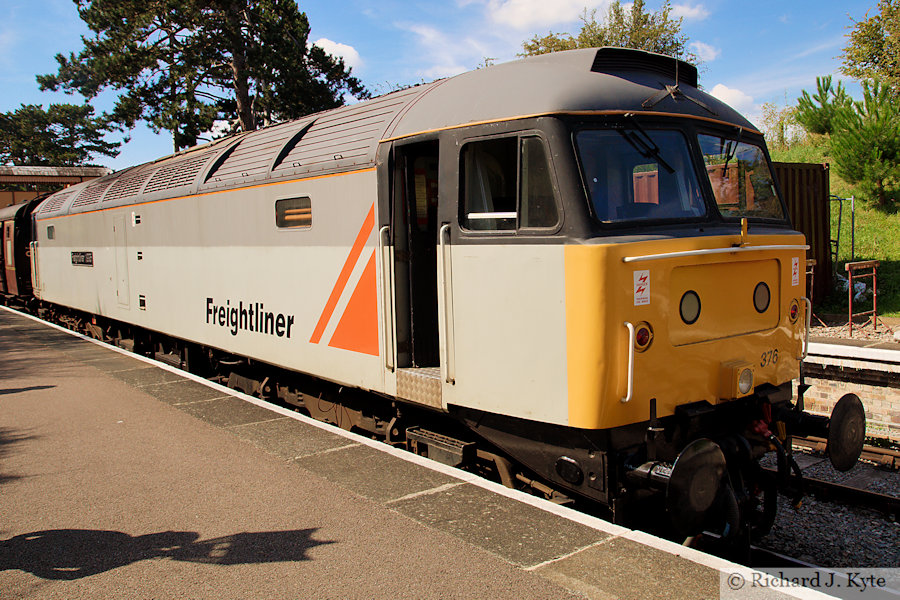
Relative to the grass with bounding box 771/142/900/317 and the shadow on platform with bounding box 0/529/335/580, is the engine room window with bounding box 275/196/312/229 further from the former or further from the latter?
the grass with bounding box 771/142/900/317

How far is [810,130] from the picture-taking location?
25.0 metres

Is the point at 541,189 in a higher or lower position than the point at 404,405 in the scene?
higher

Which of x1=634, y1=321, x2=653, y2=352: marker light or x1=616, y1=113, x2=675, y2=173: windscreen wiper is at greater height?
x1=616, y1=113, x2=675, y2=173: windscreen wiper

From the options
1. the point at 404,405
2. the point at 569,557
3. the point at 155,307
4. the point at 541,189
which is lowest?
the point at 569,557

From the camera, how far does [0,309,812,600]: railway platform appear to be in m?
3.46

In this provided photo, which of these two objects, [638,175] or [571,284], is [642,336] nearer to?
[571,284]

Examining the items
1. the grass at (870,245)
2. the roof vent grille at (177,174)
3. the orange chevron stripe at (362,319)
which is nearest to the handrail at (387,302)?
the orange chevron stripe at (362,319)

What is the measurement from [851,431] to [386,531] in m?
3.32

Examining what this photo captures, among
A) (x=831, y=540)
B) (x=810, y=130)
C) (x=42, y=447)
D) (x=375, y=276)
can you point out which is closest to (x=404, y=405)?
(x=375, y=276)

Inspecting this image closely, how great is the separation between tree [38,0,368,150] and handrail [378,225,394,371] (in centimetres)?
2114

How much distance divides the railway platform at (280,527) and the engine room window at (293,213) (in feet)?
6.13

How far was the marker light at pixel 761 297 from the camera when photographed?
4742 mm

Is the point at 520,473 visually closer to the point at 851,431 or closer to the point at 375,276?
the point at 375,276

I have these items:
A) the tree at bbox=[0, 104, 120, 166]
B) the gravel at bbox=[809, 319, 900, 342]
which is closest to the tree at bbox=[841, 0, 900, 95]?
the gravel at bbox=[809, 319, 900, 342]
